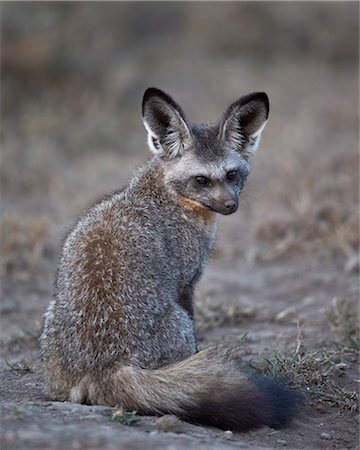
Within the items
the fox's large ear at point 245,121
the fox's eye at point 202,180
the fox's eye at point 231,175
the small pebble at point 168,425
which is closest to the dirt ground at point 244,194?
the small pebble at point 168,425

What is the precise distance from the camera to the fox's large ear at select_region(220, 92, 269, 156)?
20.7ft

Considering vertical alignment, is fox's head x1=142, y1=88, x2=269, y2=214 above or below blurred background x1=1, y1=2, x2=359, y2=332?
below

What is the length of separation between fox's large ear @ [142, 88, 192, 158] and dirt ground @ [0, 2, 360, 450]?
1.24 meters

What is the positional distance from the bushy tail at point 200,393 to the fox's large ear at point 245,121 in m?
1.77

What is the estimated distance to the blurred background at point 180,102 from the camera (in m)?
10.6

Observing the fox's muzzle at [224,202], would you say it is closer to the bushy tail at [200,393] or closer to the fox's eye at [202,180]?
the fox's eye at [202,180]

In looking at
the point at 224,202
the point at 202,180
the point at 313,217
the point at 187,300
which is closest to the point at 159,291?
the point at 187,300

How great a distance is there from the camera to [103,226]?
576cm

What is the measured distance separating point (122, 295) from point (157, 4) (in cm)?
1863

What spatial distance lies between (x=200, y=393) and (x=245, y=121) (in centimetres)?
219

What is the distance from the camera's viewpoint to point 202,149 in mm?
6254

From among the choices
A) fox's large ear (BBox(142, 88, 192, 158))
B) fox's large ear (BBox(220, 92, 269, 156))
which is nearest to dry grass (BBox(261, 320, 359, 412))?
fox's large ear (BBox(220, 92, 269, 156))

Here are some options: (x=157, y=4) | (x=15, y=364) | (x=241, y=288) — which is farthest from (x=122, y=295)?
(x=157, y=4)

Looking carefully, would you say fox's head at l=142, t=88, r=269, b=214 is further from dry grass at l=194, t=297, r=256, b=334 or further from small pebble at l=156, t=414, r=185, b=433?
dry grass at l=194, t=297, r=256, b=334
